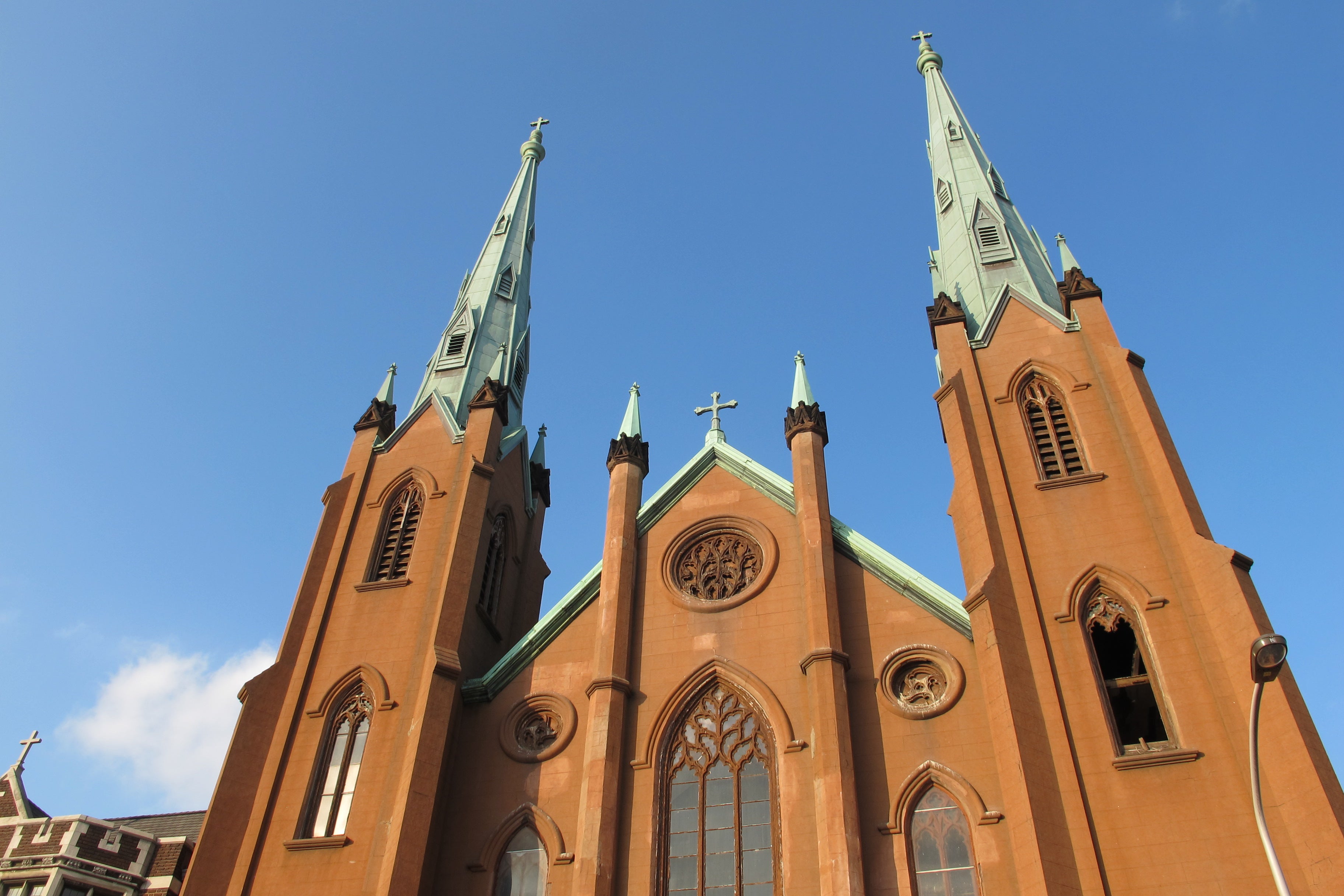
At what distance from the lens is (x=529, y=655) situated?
1981 cm

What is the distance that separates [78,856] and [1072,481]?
21.8 m

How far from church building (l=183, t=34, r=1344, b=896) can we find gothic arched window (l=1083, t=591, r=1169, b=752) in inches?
2.0

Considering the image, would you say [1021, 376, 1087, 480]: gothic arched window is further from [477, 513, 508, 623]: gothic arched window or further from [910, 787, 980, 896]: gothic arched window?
[477, 513, 508, 623]: gothic arched window

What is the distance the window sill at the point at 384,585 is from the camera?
21031 millimetres

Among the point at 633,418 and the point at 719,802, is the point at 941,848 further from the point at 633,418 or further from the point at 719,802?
the point at 633,418

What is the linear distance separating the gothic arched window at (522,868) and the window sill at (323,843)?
2.64 m

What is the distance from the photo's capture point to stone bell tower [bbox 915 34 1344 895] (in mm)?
13922

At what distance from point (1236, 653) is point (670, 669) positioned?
911cm

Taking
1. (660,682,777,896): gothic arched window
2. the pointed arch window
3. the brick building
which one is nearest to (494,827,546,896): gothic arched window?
(660,682,777,896): gothic arched window

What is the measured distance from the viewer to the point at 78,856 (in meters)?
21.8

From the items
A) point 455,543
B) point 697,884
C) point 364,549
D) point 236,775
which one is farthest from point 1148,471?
point 236,775

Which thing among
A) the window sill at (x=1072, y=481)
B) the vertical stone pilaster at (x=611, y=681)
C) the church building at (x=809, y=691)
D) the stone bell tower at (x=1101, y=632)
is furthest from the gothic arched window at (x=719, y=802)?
the window sill at (x=1072, y=481)

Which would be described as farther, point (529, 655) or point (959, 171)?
point (959, 171)

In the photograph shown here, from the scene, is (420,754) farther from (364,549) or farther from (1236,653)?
(1236,653)
